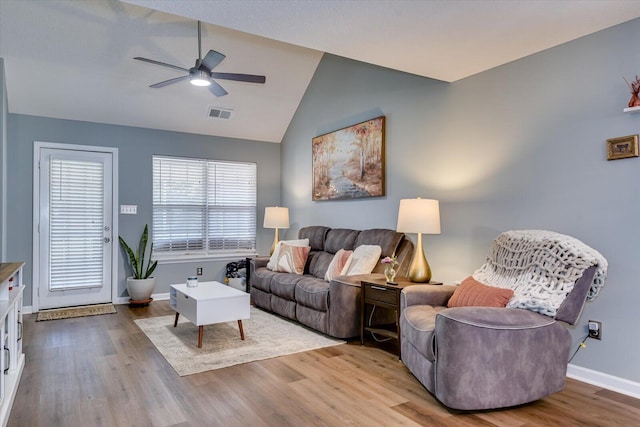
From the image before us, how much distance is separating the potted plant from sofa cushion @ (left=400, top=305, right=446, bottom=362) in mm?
3661

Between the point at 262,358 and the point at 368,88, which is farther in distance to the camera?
the point at 368,88

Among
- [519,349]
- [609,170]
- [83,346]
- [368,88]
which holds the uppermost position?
[368,88]

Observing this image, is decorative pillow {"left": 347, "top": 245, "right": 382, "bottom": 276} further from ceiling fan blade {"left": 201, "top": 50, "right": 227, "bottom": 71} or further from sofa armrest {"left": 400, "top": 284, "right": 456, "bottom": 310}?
ceiling fan blade {"left": 201, "top": 50, "right": 227, "bottom": 71}

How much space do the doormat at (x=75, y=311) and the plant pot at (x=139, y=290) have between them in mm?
265

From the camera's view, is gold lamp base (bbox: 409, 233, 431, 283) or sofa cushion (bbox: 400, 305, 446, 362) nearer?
sofa cushion (bbox: 400, 305, 446, 362)

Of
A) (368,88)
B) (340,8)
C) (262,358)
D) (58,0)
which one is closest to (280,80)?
(368,88)

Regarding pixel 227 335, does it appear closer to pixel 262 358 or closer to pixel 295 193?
pixel 262 358

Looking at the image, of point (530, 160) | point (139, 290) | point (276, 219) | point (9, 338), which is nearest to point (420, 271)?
point (530, 160)

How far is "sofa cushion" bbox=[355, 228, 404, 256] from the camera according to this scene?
13.5 ft

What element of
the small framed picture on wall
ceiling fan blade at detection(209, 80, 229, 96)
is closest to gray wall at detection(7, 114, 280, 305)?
ceiling fan blade at detection(209, 80, 229, 96)

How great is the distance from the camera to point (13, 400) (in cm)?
251

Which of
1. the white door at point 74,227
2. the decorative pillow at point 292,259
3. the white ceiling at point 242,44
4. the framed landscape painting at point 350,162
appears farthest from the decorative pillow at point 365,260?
the white door at point 74,227

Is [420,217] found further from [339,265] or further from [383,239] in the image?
[339,265]

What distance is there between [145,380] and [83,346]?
3.89 ft
